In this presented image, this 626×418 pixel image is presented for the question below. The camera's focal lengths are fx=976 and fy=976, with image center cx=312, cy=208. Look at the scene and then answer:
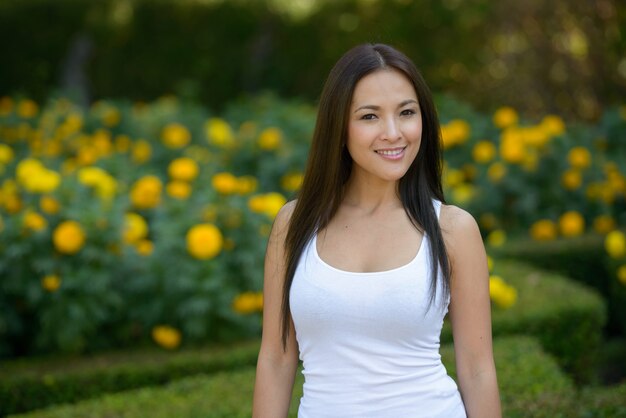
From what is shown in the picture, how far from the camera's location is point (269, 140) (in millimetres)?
6789

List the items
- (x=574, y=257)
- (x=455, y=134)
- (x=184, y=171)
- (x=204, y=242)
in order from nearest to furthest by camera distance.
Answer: (x=204, y=242) < (x=184, y=171) < (x=574, y=257) < (x=455, y=134)

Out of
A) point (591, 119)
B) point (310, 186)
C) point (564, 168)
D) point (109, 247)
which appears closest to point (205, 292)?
point (109, 247)

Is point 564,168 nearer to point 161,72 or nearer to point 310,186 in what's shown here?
point 310,186

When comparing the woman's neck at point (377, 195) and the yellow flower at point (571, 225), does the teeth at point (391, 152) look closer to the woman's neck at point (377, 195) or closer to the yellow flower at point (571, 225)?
the woman's neck at point (377, 195)

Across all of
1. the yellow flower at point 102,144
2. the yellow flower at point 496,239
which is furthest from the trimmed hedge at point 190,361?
the yellow flower at point 102,144

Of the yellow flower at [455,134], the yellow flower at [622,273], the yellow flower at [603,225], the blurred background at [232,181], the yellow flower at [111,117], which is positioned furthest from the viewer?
the yellow flower at [111,117]

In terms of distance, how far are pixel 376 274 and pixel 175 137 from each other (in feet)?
16.1

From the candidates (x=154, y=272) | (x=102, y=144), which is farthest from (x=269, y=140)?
(x=154, y=272)

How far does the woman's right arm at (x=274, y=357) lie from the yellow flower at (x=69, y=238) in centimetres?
212

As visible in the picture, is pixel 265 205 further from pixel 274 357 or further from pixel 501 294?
pixel 274 357

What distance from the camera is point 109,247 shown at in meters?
4.48

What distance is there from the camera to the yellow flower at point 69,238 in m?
4.32

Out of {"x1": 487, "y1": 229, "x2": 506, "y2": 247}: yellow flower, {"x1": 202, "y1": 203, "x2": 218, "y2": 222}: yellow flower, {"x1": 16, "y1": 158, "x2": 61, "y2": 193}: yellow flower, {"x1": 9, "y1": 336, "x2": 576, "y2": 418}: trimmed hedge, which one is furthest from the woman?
{"x1": 487, "y1": 229, "x2": 506, "y2": 247}: yellow flower

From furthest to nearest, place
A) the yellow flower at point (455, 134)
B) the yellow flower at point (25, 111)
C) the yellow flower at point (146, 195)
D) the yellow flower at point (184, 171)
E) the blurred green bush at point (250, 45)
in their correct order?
1. the blurred green bush at point (250, 45)
2. the yellow flower at point (25, 111)
3. the yellow flower at point (455, 134)
4. the yellow flower at point (184, 171)
5. the yellow flower at point (146, 195)
